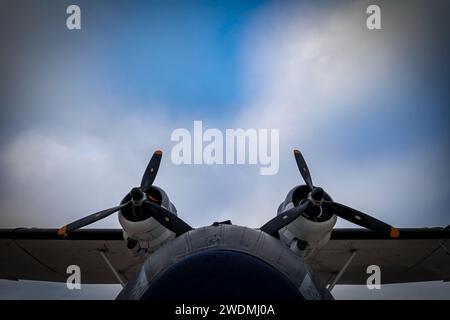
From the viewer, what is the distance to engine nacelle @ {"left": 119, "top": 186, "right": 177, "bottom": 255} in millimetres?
9633

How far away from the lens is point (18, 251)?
41.1 ft

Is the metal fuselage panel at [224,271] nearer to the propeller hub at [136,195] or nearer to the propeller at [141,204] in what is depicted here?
the propeller at [141,204]

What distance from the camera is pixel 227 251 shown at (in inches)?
123

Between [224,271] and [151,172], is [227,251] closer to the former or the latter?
[224,271]

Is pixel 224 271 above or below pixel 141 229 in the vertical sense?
above

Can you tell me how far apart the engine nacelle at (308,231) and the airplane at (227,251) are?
0.9 inches

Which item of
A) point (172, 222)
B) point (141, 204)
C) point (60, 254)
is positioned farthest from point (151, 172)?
point (60, 254)

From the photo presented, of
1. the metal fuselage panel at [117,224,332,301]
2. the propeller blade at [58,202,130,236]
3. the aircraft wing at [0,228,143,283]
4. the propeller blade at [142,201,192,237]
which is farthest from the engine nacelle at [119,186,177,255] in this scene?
the metal fuselage panel at [117,224,332,301]

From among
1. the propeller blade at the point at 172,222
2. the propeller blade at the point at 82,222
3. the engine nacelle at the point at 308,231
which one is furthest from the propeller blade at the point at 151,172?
the engine nacelle at the point at 308,231

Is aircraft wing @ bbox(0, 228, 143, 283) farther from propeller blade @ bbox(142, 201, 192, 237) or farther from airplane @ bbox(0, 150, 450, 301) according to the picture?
propeller blade @ bbox(142, 201, 192, 237)

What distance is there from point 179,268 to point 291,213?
12.3 feet

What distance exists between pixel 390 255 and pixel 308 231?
4794mm
